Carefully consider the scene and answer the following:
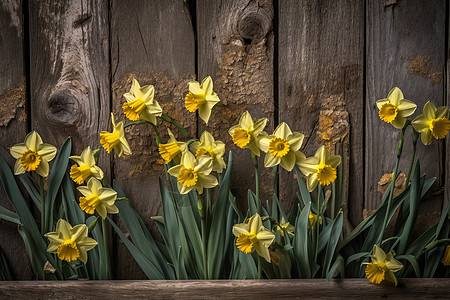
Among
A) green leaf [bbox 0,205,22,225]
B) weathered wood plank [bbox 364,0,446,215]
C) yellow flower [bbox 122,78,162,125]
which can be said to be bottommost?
green leaf [bbox 0,205,22,225]

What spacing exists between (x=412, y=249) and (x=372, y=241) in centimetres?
11

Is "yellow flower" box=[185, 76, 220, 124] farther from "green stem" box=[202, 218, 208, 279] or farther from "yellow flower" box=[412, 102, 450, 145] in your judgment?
"yellow flower" box=[412, 102, 450, 145]

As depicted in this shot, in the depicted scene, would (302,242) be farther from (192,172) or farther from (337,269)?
(192,172)

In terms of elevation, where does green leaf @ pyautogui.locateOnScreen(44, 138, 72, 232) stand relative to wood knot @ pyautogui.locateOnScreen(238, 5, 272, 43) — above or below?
below

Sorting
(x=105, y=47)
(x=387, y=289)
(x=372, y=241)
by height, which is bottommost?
(x=387, y=289)

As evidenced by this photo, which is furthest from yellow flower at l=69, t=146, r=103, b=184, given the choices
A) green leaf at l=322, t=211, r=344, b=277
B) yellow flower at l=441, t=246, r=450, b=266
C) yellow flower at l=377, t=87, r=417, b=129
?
yellow flower at l=441, t=246, r=450, b=266

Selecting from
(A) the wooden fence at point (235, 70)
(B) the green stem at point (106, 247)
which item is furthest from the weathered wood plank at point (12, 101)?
(B) the green stem at point (106, 247)

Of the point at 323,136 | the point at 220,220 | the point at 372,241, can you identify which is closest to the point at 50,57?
the point at 220,220

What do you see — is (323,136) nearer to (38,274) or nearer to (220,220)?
(220,220)

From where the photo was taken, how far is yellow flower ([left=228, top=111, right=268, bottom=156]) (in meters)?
0.96

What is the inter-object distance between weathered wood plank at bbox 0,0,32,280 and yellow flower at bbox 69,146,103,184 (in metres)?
0.24

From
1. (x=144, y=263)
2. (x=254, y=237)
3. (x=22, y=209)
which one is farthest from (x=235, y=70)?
(x=22, y=209)

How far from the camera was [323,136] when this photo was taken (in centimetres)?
109

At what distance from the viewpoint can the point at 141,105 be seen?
99 cm
